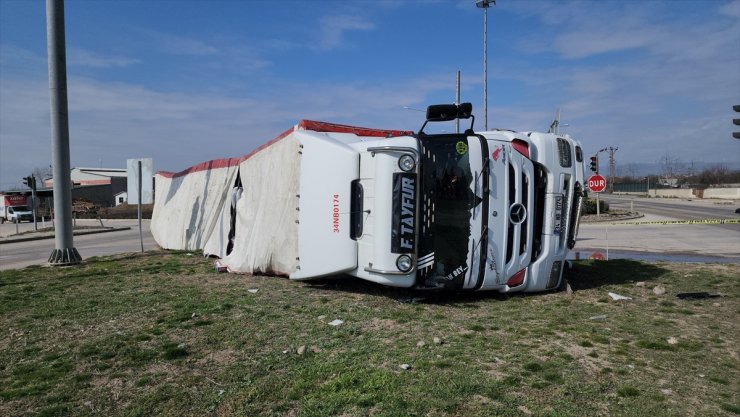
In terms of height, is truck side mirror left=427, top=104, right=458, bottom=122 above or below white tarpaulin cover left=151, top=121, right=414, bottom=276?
above

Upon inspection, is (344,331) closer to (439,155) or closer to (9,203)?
(439,155)

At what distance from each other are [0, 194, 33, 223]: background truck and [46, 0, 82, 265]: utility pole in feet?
135

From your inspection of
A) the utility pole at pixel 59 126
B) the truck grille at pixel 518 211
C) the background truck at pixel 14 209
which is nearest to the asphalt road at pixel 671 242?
the truck grille at pixel 518 211

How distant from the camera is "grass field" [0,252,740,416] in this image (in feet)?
11.3

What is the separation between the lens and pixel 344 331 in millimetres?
5082

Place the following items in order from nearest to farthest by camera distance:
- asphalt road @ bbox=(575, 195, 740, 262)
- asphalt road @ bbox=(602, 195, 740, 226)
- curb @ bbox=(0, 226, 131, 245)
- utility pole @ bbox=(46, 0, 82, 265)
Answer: utility pole @ bbox=(46, 0, 82, 265) → asphalt road @ bbox=(575, 195, 740, 262) → curb @ bbox=(0, 226, 131, 245) → asphalt road @ bbox=(602, 195, 740, 226)

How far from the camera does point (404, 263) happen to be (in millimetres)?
6043

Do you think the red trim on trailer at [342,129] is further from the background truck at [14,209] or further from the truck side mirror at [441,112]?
the background truck at [14,209]

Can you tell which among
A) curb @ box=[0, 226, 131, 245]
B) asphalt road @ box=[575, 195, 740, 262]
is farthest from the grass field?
curb @ box=[0, 226, 131, 245]

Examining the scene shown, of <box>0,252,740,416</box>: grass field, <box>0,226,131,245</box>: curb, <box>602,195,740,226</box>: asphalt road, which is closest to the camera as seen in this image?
<box>0,252,740,416</box>: grass field

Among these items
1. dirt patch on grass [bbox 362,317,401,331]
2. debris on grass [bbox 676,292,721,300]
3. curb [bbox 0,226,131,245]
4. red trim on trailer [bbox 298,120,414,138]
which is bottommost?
curb [bbox 0,226,131,245]

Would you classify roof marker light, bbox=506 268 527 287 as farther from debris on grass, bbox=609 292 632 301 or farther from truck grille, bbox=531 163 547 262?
debris on grass, bbox=609 292 632 301

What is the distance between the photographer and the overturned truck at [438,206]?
6.09 metres

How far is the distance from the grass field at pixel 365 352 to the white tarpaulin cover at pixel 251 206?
0.97 meters
